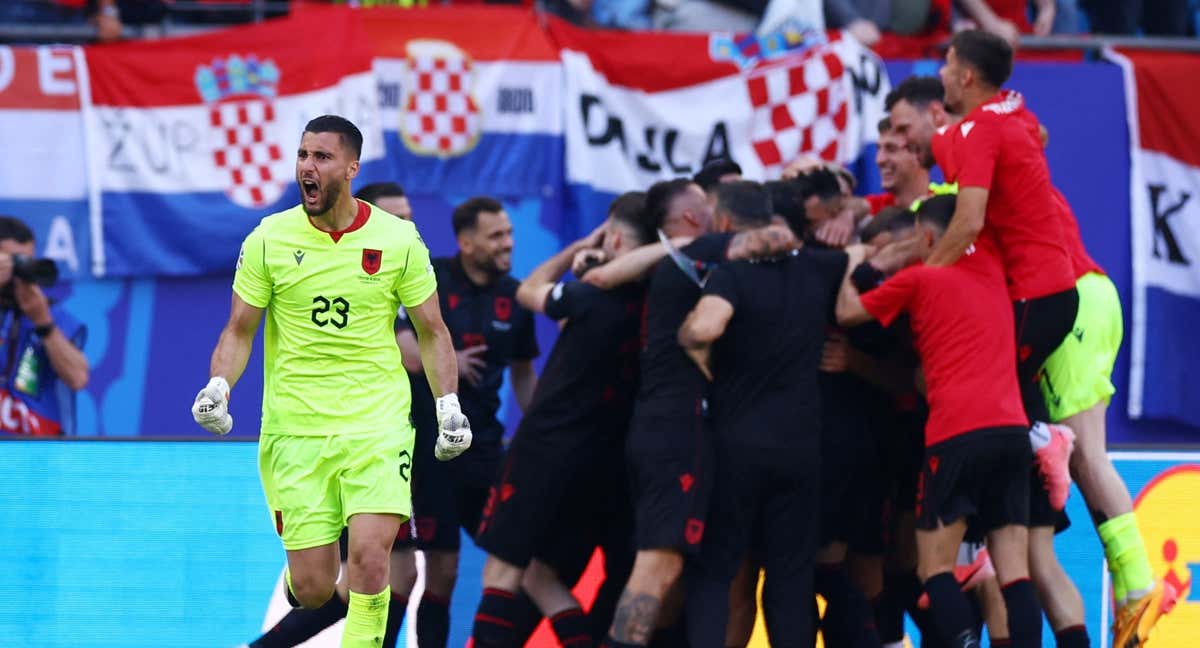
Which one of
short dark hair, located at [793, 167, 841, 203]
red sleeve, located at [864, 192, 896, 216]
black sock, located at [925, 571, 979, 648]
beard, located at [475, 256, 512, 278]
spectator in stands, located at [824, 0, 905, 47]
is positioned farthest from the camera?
spectator in stands, located at [824, 0, 905, 47]

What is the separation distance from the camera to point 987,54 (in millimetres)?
7152

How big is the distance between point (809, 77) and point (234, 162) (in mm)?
3465

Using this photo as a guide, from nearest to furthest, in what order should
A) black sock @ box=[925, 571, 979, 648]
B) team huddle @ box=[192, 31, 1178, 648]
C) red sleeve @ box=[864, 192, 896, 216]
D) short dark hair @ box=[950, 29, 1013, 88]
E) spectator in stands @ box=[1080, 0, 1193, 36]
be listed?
1. team huddle @ box=[192, 31, 1178, 648]
2. black sock @ box=[925, 571, 979, 648]
3. short dark hair @ box=[950, 29, 1013, 88]
4. red sleeve @ box=[864, 192, 896, 216]
5. spectator in stands @ box=[1080, 0, 1193, 36]

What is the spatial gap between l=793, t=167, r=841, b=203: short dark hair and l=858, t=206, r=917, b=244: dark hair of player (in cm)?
22

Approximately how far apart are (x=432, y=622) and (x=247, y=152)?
3757mm

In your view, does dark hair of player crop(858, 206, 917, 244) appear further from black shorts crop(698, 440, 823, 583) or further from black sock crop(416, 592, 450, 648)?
black sock crop(416, 592, 450, 648)

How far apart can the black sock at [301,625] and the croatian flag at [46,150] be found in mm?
3780

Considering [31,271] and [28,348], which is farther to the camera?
[28,348]

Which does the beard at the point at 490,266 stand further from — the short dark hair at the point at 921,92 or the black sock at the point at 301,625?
the short dark hair at the point at 921,92

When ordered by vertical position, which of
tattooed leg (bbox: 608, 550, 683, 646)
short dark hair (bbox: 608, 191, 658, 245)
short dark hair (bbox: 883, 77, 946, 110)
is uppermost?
short dark hair (bbox: 883, 77, 946, 110)

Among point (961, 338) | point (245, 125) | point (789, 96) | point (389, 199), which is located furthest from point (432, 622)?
point (789, 96)

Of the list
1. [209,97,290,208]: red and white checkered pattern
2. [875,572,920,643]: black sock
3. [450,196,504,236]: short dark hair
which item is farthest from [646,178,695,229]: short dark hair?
[209,97,290,208]: red and white checkered pattern

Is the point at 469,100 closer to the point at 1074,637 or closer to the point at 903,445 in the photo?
the point at 903,445

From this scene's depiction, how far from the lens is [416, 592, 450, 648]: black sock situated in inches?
305
